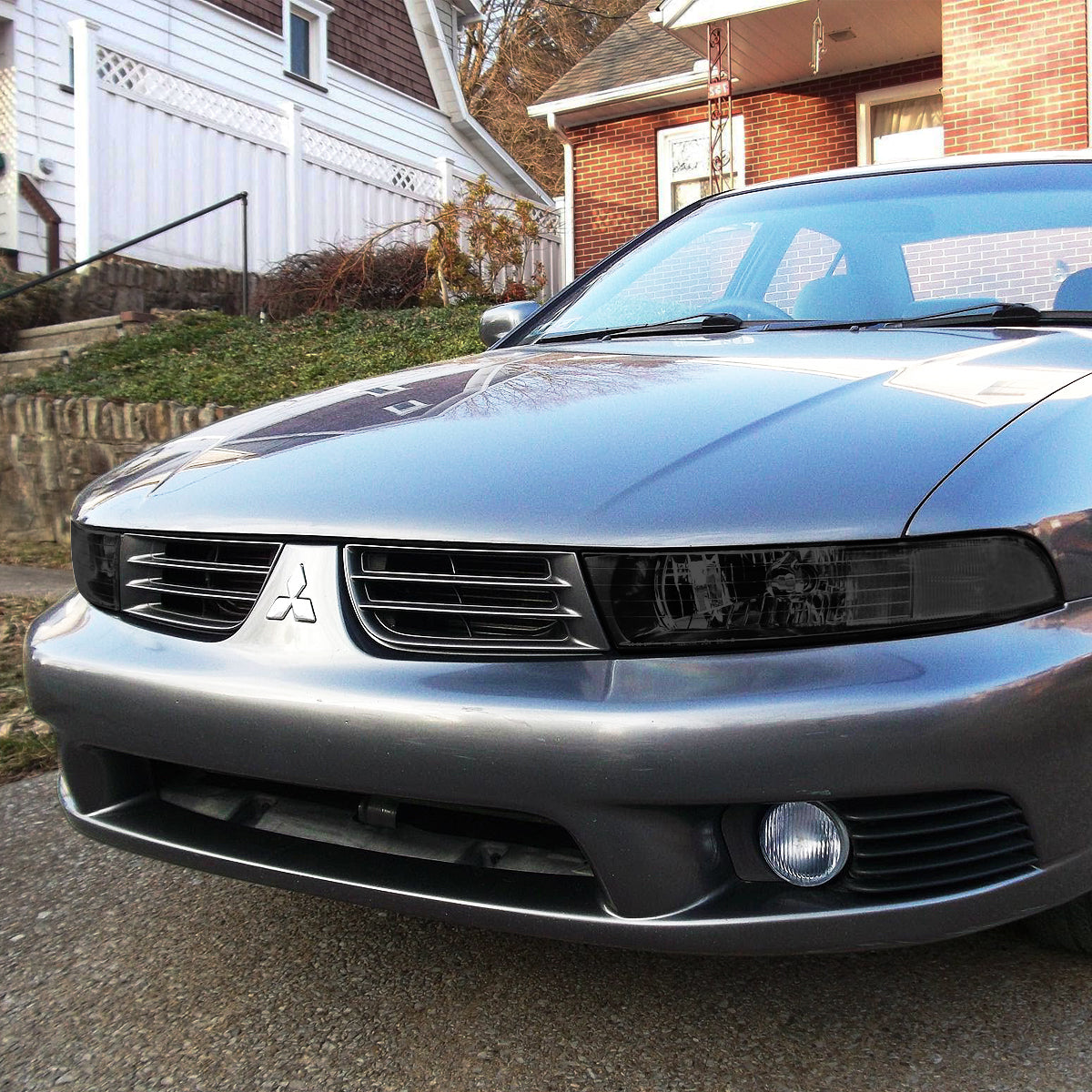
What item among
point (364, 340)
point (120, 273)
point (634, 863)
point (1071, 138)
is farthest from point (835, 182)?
point (120, 273)

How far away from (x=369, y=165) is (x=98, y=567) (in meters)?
11.3

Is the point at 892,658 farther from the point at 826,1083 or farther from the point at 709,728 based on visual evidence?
the point at 826,1083

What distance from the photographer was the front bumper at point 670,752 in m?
1.46

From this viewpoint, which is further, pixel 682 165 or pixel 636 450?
pixel 682 165

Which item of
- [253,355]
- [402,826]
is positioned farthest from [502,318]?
[253,355]

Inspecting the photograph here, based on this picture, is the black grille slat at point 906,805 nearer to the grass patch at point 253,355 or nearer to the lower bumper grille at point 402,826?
the lower bumper grille at point 402,826

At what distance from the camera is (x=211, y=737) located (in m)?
1.70

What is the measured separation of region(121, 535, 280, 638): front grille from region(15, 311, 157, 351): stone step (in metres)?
7.27

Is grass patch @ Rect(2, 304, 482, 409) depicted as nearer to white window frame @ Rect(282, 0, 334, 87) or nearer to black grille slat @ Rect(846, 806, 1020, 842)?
black grille slat @ Rect(846, 806, 1020, 842)

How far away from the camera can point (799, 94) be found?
12.2 meters

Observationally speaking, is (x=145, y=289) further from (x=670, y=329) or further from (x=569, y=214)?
(x=670, y=329)

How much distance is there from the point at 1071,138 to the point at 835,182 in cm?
700

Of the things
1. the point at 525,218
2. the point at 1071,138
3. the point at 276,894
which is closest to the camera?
the point at 276,894

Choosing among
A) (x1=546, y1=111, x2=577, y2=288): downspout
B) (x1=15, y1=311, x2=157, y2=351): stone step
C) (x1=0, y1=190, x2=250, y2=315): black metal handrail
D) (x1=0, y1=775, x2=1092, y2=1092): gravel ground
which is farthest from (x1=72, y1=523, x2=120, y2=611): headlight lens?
(x1=546, y1=111, x2=577, y2=288): downspout
